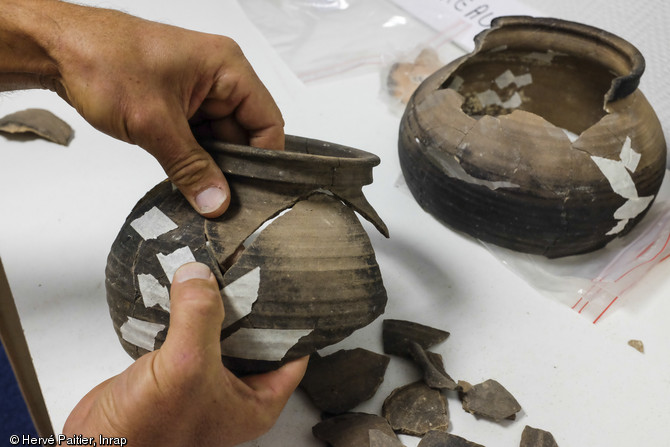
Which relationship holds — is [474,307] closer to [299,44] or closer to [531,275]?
[531,275]

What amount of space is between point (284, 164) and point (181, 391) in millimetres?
346

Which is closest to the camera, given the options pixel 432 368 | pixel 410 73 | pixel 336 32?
pixel 432 368

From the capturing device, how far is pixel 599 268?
1434 mm

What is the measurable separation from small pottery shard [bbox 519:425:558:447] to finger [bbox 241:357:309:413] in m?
0.43

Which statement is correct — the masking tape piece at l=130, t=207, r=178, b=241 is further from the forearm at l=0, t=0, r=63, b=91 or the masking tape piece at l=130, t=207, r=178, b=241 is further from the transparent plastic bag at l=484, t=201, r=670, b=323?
the transparent plastic bag at l=484, t=201, r=670, b=323

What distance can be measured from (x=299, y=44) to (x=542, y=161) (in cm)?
106

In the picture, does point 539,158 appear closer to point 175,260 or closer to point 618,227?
point 618,227

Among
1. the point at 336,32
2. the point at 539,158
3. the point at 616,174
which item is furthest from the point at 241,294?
the point at 336,32

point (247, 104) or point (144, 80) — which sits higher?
point (144, 80)

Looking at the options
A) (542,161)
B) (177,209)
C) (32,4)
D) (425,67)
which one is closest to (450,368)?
(542,161)

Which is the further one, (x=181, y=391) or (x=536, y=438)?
(x=536, y=438)

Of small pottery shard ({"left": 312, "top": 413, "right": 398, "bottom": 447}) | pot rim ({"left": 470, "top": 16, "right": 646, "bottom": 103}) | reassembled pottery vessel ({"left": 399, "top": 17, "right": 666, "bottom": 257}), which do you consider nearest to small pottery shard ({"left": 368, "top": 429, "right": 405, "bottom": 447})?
small pottery shard ({"left": 312, "top": 413, "right": 398, "bottom": 447})

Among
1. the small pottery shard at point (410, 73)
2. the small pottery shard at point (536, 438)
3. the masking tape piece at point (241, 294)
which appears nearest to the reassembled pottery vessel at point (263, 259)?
the masking tape piece at point (241, 294)

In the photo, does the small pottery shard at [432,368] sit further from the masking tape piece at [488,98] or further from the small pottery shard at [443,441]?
the masking tape piece at [488,98]
